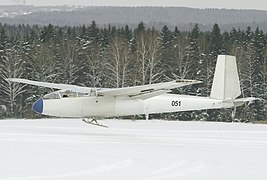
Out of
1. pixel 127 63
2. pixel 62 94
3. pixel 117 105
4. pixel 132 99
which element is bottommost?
pixel 127 63

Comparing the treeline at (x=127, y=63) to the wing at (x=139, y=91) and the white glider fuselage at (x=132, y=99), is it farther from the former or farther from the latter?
the wing at (x=139, y=91)

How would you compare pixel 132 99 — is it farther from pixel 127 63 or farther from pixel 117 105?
pixel 127 63

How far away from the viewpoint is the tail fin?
2316cm

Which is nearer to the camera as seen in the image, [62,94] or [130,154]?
[130,154]

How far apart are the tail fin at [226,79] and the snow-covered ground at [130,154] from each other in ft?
5.72

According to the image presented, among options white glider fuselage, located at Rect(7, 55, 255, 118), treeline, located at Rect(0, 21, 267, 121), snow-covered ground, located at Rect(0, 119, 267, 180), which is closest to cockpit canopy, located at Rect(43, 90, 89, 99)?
white glider fuselage, located at Rect(7, 55, 255, 118)

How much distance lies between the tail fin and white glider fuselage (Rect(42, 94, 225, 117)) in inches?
14.2

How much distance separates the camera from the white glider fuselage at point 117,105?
21.6 m

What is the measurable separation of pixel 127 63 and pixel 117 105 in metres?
37.2

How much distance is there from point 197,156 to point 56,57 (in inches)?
→ 1968

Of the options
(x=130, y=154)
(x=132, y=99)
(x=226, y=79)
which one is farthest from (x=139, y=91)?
(x=130, y=154)

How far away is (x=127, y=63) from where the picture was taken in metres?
59.5

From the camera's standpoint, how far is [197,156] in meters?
14.5

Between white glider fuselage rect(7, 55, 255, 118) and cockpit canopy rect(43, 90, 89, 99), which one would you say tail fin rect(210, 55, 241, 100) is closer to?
white glider fuselage rect(7, 55, 255, 118)
